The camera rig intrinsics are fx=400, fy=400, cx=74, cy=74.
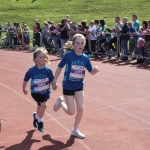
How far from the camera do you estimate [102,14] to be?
45250 millimetres

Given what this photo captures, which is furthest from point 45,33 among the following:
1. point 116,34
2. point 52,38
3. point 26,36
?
point 116,34

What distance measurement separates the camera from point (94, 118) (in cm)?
878

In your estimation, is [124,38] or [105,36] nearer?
[124,38]

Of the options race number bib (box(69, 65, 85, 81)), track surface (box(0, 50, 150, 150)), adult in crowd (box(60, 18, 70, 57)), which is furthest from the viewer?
adult in crowd (box(60, 18, 70, 57))

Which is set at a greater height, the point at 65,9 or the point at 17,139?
the point at 65,9

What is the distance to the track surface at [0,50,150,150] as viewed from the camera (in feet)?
23.2

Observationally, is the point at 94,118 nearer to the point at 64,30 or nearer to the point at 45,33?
the point at 64,30

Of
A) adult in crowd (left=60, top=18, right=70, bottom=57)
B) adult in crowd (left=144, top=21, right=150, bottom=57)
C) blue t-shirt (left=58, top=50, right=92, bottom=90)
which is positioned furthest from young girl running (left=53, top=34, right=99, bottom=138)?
adult in crowd (left=60, top=18, right=70, bottom=57)

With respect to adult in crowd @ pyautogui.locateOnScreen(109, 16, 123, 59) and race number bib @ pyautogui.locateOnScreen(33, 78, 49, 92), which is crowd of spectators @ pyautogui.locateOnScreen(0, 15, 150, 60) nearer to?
adult in crowd @ pyautogui.locateOnScreen(109, 16, 123, 59)

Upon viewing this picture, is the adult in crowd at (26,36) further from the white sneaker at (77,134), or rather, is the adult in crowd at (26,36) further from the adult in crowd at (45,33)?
the white sneaker at (77,134)

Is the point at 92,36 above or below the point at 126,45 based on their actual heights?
above

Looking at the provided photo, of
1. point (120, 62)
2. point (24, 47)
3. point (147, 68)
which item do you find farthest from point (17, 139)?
point (24, 47)

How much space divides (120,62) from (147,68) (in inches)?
80.7

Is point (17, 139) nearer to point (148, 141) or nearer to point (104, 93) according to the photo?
point (148, 141)
